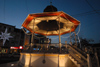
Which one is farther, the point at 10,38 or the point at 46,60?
the point at 10,38

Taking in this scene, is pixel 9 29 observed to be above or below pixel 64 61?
above

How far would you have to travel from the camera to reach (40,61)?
8.37m

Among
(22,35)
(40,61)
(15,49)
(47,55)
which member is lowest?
(15,49)

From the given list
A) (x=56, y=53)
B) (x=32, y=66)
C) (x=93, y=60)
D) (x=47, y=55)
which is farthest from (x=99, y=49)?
(x=32, y=66)

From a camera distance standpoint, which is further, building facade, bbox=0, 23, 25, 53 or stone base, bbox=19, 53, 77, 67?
building facade, bbox=0, 23, 25, 53

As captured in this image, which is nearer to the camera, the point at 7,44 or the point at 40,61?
the point at 40,61

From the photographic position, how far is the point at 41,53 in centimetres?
836

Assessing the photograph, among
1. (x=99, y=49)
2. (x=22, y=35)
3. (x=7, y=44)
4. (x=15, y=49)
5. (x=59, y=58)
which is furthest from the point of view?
(x=22, y=35)

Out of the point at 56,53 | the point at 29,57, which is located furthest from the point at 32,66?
the point at 56,53

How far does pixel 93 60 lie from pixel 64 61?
9.98 feet

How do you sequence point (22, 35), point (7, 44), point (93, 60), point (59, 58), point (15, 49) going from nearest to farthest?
1. point (93, 60)
2. point (59, 58)
3. point (7, 44)
4. point (15, 49)
5. point (22, 35)

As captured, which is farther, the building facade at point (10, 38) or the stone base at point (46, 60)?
the building facade at point (10, 38)

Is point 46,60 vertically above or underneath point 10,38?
underneath

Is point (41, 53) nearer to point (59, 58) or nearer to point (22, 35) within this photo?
point (59, 58)
